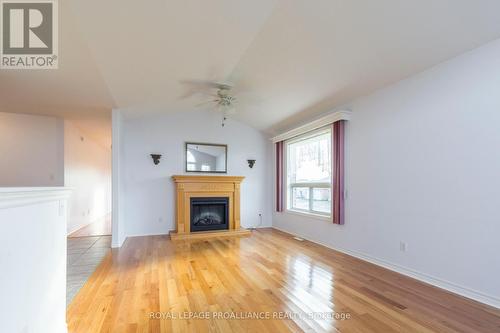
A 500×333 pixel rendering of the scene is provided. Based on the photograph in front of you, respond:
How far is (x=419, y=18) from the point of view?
87.4 inches

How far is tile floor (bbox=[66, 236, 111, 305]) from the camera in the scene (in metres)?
2.68

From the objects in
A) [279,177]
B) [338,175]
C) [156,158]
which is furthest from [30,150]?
[338,175]

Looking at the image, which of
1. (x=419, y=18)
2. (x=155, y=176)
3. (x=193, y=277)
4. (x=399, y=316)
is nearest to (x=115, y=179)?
(x=155, y=176)

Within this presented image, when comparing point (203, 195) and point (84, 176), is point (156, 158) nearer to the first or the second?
point (203, 195)

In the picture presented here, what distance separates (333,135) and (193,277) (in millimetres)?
3058

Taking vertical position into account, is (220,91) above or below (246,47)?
below

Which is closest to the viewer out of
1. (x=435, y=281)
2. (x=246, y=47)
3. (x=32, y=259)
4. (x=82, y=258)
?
(x=32, y=259)

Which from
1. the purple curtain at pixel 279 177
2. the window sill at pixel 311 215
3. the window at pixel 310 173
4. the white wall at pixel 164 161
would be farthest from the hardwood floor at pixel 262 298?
the purple curtain at pixel 279 177

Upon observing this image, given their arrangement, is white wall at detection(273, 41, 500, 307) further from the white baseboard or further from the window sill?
the window sill

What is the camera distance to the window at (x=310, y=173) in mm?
4535

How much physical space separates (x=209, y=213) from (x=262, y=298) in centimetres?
328

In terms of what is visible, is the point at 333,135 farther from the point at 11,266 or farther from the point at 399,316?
the point at 11,266

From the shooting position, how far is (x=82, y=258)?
3592 mm

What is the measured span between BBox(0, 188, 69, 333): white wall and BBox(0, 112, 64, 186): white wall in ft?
13.7
